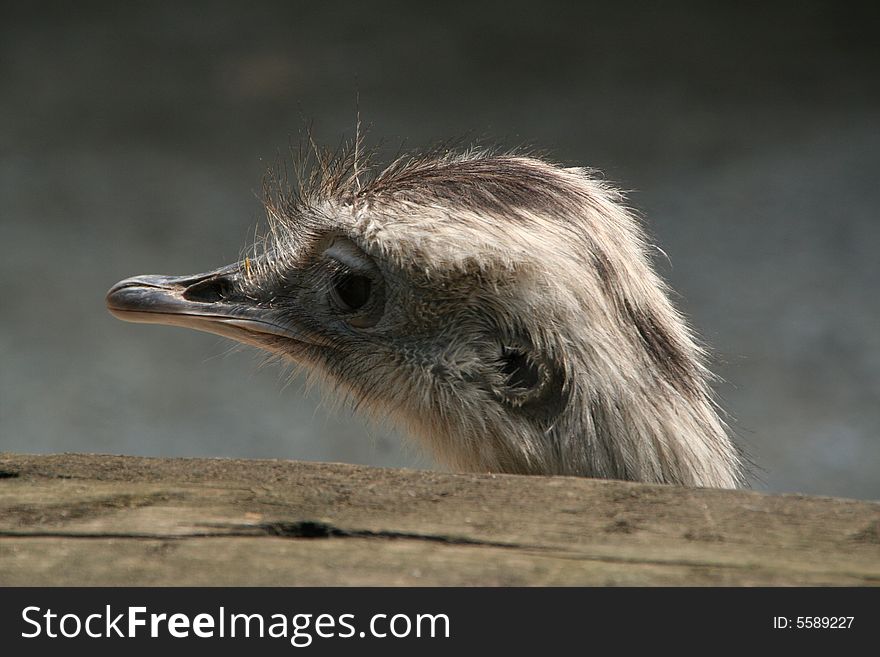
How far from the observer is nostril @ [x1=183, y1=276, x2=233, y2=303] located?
1.78 m

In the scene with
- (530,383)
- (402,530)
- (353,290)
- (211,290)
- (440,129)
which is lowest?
(402,530)

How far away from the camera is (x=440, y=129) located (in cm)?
511

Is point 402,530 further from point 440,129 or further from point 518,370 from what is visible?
point 440,129

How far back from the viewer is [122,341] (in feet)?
16.6

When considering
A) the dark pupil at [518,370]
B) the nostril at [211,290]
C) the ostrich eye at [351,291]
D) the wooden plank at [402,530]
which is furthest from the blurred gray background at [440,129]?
the wooden plank at [402,530]

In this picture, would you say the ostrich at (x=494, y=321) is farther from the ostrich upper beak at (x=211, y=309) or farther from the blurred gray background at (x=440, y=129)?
the blurred gray background at (x=440, y=129)

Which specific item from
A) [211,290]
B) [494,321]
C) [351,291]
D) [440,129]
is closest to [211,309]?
[211,290]

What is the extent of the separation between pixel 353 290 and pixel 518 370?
0.87 feet

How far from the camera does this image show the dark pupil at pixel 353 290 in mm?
1614

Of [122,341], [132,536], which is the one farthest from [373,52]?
[132,536]

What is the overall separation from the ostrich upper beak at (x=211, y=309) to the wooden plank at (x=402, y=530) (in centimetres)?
62

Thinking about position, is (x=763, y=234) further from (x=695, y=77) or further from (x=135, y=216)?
(x=135, y=216)

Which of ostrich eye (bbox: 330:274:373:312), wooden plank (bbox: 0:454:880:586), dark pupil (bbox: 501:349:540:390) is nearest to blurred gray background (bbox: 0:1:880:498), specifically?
ostrich eye (bbox: 330:274:373:312)

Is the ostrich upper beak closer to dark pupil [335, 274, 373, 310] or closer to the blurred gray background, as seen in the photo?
dark pupil [335, 274, 373, 310]
